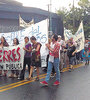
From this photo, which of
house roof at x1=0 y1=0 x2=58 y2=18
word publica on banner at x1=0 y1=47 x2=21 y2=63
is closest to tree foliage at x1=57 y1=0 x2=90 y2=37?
house roof at x1=0 y1=0 x2=58 y2=18

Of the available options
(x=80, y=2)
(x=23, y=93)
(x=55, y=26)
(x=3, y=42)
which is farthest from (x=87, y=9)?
(x=23, y=93)

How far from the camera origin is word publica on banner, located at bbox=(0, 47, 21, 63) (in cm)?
877

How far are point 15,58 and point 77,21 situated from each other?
24.5m

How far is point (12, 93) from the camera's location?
6.42 metres

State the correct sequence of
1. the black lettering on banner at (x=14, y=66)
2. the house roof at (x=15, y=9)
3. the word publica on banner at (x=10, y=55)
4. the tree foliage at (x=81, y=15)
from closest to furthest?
the black lettering on banner at (x=14, y=66) < the word publica on banner at (x=10, y=55) < the house roof at (x=15, y=9) < the tree foliage at (x=81, y=15)

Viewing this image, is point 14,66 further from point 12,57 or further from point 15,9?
point 15,9

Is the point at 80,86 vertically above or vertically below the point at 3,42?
below

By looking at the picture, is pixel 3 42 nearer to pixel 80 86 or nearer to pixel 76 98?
pixel 80 86

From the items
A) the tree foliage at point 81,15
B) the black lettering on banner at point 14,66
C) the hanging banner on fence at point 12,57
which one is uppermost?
the tree foliage at point 81,15

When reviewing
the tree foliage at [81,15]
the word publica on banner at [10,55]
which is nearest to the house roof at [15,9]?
the tree foliage at [81,15]

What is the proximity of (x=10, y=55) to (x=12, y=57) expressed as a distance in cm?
12

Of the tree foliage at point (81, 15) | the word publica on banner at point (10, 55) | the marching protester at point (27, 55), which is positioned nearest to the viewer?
the marching protester at point (27, 55)

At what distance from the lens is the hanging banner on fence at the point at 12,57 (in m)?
8.66

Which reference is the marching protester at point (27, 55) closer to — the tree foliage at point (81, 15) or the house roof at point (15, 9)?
the house roof at point (15, 9)
